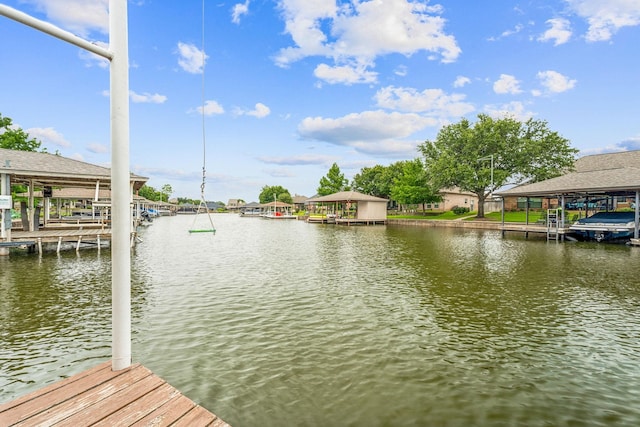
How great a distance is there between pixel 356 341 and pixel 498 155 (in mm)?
42835

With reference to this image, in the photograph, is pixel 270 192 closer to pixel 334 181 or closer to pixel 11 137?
pixel 334 181

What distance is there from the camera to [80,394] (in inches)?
109

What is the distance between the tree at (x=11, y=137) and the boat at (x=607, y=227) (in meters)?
46.9

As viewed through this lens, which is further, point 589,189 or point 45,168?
point 589,189

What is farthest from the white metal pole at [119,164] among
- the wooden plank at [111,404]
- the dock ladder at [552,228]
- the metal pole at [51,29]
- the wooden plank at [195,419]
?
the dock ladder at [552,228]

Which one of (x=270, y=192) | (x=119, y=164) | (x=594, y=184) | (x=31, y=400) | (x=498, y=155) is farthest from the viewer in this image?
(x=270, y=192)

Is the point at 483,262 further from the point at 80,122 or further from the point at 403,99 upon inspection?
the point at 403,99

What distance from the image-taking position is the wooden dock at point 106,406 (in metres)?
2.43

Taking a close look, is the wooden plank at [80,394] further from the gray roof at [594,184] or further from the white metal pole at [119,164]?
the gray roof at [594,184]

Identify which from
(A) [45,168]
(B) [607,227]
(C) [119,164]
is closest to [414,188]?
(B) [607,227]

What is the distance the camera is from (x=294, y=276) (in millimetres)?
11273

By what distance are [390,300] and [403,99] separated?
30237 millimetres

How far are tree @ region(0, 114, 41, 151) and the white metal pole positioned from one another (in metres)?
34.6

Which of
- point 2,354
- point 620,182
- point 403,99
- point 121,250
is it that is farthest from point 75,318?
point 403,99
